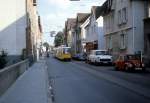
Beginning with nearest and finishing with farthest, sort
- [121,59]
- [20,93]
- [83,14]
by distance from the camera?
[20,93] → [121,59] → [83,14]

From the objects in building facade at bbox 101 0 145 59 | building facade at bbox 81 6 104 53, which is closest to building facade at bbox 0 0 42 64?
building facade at bbox 101 0 145 59

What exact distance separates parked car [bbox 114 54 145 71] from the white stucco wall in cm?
1701

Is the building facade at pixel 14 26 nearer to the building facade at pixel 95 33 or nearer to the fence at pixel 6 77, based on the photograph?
the building facade at pixel 95 33

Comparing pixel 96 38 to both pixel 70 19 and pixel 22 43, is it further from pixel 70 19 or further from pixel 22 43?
pixel 70 19

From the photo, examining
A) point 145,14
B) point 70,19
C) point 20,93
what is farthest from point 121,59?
point 70,19

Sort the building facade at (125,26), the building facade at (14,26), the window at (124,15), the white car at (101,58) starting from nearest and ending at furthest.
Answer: the building facade at (125,26)
the white car at (101,58)
the window at (124,15)
the building facade at (14,26)

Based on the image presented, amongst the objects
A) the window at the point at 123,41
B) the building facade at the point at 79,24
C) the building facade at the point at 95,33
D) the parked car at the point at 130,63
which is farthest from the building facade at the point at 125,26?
the building facade at the point at 79,24

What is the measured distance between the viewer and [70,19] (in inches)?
5512

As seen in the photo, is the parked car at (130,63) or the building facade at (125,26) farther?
the building facade at (125,26)

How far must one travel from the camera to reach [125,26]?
4766 cm

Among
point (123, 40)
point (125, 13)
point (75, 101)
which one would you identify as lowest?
point (75, 101)

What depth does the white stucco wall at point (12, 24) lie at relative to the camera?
4975cm

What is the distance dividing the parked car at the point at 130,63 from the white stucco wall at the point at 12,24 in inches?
670

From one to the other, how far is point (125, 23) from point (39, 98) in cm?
3379
